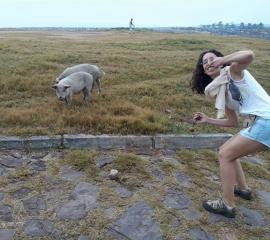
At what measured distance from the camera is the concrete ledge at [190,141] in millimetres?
6988

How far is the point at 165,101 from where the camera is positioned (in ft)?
31.6

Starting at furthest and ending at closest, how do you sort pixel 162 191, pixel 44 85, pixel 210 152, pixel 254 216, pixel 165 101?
pixel 44 85 < pixel 165 101 < pixel 210 152 < pixel 162 191 < pixel 254 216

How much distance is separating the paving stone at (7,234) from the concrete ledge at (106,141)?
7.84 ft

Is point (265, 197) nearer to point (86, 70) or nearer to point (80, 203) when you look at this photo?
point (80, 203)

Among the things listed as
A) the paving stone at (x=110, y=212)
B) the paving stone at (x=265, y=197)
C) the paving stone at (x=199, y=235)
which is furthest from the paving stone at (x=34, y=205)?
the paving stone at (x=265, y=197)

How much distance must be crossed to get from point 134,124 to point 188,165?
4.80ft

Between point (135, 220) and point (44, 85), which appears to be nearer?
point (135, 220)

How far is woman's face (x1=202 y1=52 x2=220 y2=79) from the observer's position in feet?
15.1

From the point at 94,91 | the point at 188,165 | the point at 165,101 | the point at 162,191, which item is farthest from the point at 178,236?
the point at 94,91

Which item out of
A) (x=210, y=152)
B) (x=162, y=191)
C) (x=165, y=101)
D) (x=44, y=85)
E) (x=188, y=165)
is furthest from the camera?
(x=44, y=85)

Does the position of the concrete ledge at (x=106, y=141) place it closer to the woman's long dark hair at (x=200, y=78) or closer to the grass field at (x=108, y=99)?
the grass field at (x=108, y=99)

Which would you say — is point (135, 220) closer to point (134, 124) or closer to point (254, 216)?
point (254, 216)

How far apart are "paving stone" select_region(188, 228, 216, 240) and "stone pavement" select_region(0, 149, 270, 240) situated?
12 mm

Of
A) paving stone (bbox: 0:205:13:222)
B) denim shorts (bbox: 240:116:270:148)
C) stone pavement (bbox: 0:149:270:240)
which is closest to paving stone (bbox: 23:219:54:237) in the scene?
Result: stone pavement (bbox: 0:149:270:240)
